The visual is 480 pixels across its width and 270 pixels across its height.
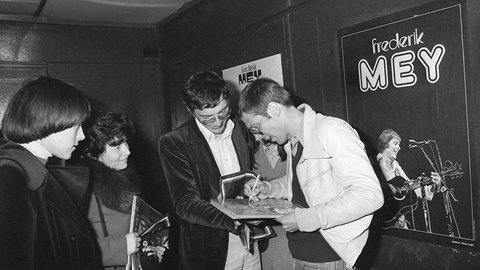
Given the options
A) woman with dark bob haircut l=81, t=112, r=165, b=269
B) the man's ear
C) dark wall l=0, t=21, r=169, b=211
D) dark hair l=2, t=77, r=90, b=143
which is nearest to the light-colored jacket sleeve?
the man's ear

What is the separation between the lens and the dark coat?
1.33 m

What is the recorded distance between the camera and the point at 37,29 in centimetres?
479

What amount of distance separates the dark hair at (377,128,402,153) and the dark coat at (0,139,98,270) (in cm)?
166

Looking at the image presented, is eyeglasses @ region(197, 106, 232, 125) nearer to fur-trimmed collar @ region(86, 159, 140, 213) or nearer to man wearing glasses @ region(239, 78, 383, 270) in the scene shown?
man wearing glasses @ region(239, 78, 383, 270)

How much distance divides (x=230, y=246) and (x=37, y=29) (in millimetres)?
3755

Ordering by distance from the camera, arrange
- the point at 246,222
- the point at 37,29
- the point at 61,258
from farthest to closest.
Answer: the point at 37,29
the point at 246,222
the point at 61,258

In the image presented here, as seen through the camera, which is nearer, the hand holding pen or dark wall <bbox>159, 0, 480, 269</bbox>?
dark wall <bbox>159, 0, 480, 269</bbox>

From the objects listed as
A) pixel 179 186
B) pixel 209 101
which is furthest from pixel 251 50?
pixel 179 186

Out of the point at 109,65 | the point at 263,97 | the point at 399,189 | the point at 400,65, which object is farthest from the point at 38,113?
the point at 109,65

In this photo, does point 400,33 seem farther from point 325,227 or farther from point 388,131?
point 325,227

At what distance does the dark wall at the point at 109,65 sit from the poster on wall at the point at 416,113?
3308mm

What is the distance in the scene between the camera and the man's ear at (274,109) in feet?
6.51

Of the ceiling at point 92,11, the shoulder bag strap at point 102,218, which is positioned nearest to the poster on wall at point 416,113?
the shoulder bag strap at point 102,218

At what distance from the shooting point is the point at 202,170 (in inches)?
94.3
